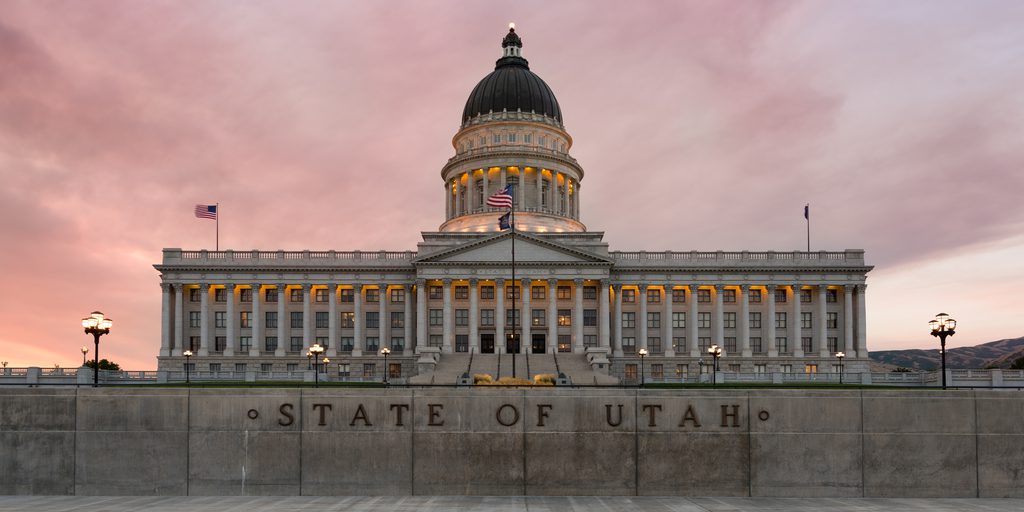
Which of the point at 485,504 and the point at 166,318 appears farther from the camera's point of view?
the point at 166,318

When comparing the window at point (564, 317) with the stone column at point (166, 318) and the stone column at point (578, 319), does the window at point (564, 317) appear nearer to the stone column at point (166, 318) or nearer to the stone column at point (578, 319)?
the stone column at point (578, 319)

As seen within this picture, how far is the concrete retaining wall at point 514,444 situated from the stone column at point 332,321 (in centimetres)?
7408

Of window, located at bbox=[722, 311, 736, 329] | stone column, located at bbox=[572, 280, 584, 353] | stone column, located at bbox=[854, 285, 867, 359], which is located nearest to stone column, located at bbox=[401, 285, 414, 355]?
stone column, located at bbox=[572, 280, 584, 353]

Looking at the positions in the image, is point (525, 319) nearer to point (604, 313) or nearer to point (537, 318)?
point (537, 318)

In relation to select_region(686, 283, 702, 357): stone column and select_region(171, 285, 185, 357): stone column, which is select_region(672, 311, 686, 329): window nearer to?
select_region(686, 283, 702, 357): stone column

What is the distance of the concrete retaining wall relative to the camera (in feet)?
56.2

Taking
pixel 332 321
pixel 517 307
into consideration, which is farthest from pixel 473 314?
pixel 332 321

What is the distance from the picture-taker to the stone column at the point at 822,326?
91500 millimetres

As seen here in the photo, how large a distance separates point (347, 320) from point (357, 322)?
8.03 ft

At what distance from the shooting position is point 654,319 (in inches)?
3669

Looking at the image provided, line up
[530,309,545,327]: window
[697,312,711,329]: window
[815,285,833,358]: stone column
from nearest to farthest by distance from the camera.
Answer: [530,309,545,327]: window
[815,285,833,358]: stone column
[697,312,711,329]: window

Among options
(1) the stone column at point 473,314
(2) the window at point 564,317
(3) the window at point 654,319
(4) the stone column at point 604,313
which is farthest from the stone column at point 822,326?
(1) the stone column at point 473,314

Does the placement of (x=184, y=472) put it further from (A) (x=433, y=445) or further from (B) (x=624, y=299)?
(B) (x=624, y=299)

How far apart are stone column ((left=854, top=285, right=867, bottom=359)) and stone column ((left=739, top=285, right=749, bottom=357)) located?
1344 cm
